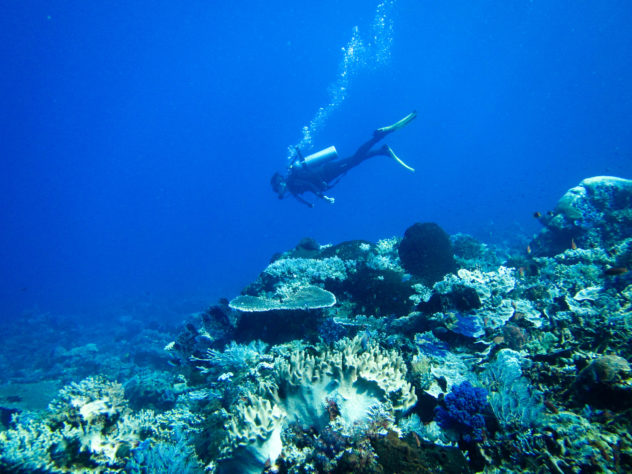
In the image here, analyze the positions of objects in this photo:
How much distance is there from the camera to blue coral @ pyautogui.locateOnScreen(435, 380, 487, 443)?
10.4 feet

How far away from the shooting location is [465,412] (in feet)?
10.6

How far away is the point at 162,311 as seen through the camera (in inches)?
1425

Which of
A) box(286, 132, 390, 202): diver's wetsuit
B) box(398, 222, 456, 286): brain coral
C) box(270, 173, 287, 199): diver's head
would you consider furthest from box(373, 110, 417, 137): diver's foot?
box(398, 222, 456, 286): brain coral

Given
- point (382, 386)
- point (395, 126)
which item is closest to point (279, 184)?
point (395, 126)

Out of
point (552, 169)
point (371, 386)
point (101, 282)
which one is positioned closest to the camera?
point (371, 386)

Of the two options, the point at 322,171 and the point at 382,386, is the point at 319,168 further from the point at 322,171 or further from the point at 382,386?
the point at 382,386

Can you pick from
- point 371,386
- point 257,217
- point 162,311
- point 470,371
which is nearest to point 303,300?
point 371,386

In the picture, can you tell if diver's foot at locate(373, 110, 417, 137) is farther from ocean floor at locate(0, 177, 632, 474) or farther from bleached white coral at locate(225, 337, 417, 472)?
→ bleached white coral at locate(225, 337, 417, 472)

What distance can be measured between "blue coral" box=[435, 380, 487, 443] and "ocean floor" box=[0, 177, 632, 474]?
13 mm

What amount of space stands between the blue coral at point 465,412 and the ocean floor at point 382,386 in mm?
13

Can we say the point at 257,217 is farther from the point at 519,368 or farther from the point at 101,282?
the point at 519,368

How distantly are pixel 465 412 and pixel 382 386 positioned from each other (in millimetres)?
913

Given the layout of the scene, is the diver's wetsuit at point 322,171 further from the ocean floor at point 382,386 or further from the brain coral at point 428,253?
the ocean floor at point 382,386

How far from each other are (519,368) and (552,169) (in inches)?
6709
